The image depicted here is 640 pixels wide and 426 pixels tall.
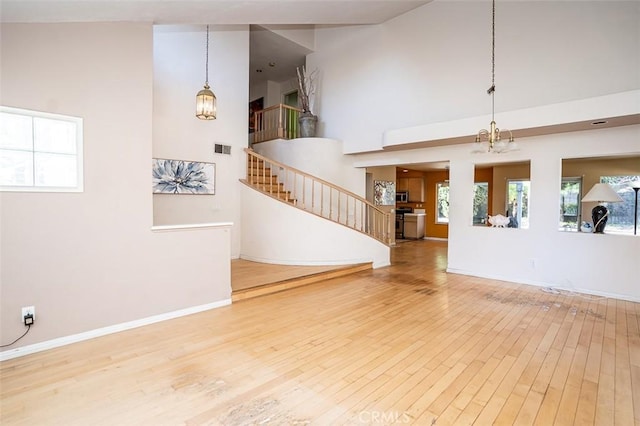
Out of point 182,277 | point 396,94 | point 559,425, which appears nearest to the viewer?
point 559,425

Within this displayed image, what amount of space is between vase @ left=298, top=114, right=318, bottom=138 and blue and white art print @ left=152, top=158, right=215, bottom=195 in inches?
96.9

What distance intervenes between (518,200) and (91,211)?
8.59 metres

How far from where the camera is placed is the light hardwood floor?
2.05m

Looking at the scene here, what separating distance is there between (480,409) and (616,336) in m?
2.37

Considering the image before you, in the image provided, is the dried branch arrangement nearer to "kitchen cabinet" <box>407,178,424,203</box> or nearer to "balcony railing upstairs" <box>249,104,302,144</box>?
"balcony railing upstairs" <box>249,104,302,144</box>

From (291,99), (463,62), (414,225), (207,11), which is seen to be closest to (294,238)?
(207,11)

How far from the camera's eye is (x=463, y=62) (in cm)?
565

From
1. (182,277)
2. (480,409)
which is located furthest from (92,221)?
(480,409)

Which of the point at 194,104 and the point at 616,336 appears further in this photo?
the point at 194,104

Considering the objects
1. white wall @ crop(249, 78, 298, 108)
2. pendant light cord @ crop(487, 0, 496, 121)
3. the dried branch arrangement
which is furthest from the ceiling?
white wall @ crop(249, 78, 298, 108)

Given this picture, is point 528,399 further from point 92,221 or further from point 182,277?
point 92,221

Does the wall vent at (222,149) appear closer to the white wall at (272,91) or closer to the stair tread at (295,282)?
the stair tread at (295,282)

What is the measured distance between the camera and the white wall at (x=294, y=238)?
6.16 meters

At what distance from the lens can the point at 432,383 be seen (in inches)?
94.7
